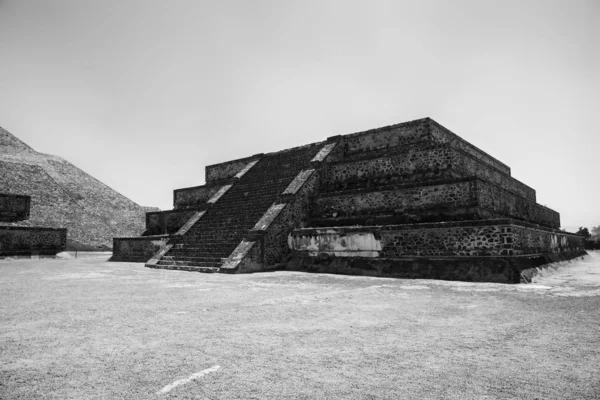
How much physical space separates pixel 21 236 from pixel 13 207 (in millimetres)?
5587

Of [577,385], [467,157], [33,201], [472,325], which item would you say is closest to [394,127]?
[467,157]

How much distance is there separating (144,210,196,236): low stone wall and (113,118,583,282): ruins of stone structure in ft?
7.15

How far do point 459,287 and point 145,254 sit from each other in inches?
591

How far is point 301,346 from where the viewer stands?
3328mm

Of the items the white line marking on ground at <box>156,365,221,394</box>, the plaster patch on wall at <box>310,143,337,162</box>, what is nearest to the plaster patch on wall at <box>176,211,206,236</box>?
the plaster patch on wall at <box>310,143,337,162</box>

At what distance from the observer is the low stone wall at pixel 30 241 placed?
21.0m

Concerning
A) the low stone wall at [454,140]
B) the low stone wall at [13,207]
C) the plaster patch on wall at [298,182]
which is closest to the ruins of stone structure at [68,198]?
the low stone wall at [13,207]

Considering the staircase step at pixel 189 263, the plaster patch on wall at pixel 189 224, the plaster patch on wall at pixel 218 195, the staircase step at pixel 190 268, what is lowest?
the staircase step at pixel 190 268

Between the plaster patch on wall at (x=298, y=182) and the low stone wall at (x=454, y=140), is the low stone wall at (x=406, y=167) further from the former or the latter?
the low stone wall at (x=454, y=140)

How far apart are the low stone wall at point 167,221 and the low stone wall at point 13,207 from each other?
12.1 meters

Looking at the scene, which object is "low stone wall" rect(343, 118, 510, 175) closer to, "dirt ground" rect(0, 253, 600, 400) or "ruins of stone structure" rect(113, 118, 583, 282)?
"ruins of stone structure" rect(113, 118, 583, 282)

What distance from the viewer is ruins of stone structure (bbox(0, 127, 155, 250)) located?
31.8 metres

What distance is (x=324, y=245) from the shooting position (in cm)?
1158

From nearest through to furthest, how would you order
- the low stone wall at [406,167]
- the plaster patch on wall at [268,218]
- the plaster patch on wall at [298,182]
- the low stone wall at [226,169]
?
the plaster patch on wall at [268,218] → the low stone wall at [406,167] → the plaster patch on wall at [298,182] → the low stone wall at [226,169]
